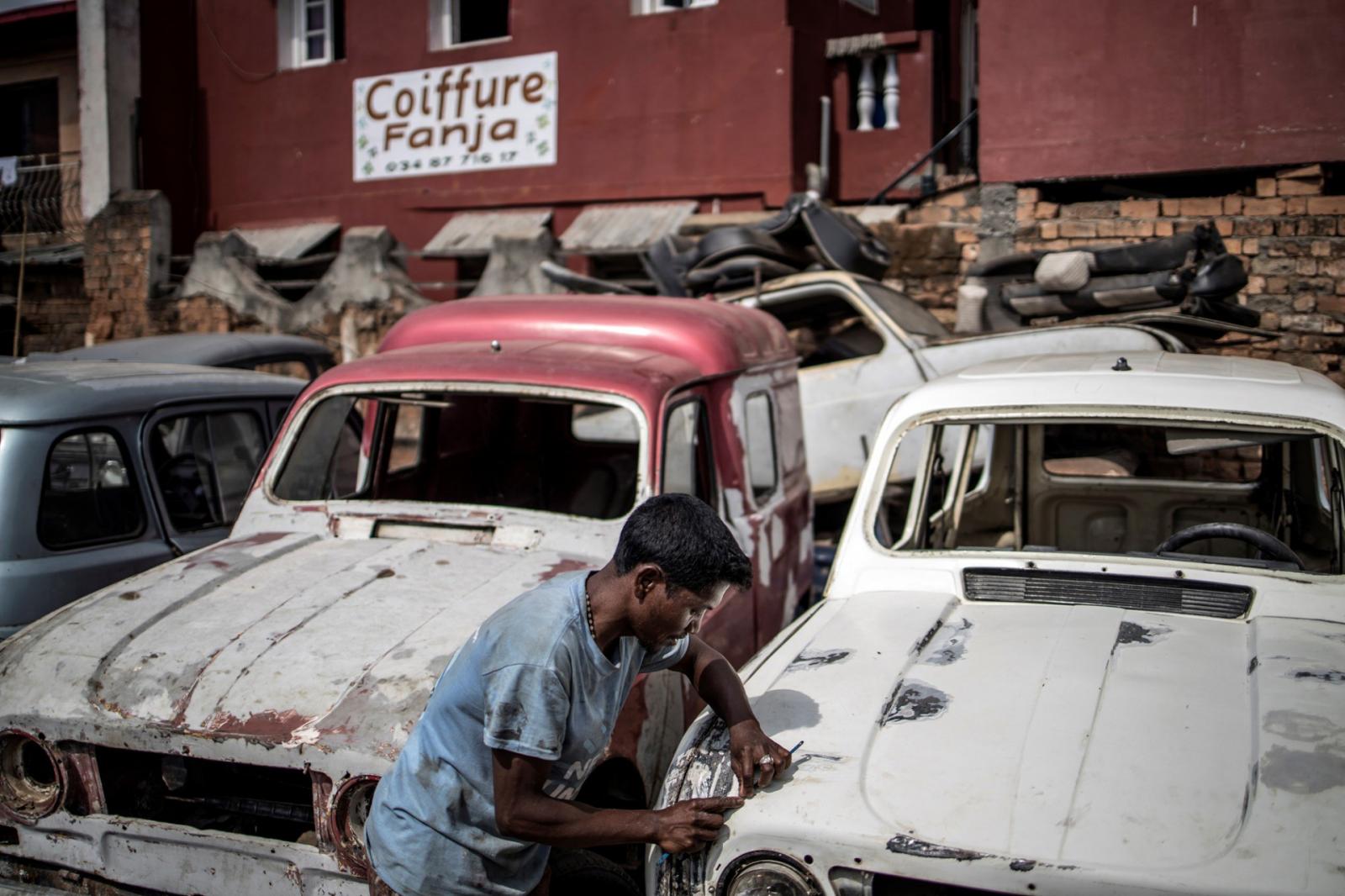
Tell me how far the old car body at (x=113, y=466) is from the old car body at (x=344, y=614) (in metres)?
0.62

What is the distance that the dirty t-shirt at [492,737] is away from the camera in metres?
2.09

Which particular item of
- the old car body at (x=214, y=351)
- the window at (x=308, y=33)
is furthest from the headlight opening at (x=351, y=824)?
the window at (x=308, y=33)

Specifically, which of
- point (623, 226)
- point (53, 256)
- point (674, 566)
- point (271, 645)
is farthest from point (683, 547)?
point (53, 256)

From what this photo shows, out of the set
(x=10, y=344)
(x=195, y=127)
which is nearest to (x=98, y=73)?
(x=195, y=127)

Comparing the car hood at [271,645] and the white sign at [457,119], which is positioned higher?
the white sign at [457,119]

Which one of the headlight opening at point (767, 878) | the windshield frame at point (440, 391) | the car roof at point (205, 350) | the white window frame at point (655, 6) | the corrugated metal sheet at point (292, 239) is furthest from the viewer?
the corrugated metal sheet at point (292, 239)

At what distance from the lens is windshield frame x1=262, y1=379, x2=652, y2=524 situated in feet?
13.0

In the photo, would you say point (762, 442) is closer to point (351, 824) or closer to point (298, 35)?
point (351, 824)

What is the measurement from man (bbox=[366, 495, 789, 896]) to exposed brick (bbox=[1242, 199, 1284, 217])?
7.86 meters

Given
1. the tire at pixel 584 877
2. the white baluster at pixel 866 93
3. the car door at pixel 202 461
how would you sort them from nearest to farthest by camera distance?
1. the tire at pixel 584 877
2. the car door at pixel 202 461
3. the white baluster at pixel 866 93

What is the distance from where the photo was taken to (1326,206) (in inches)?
332

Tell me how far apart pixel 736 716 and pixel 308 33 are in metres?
13.6

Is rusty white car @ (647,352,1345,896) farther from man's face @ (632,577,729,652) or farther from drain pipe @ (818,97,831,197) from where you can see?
drain pipe @ (818,97,831,197)

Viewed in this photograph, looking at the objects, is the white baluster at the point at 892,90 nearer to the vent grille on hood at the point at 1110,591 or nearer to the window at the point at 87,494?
the window at the point at 87,494
